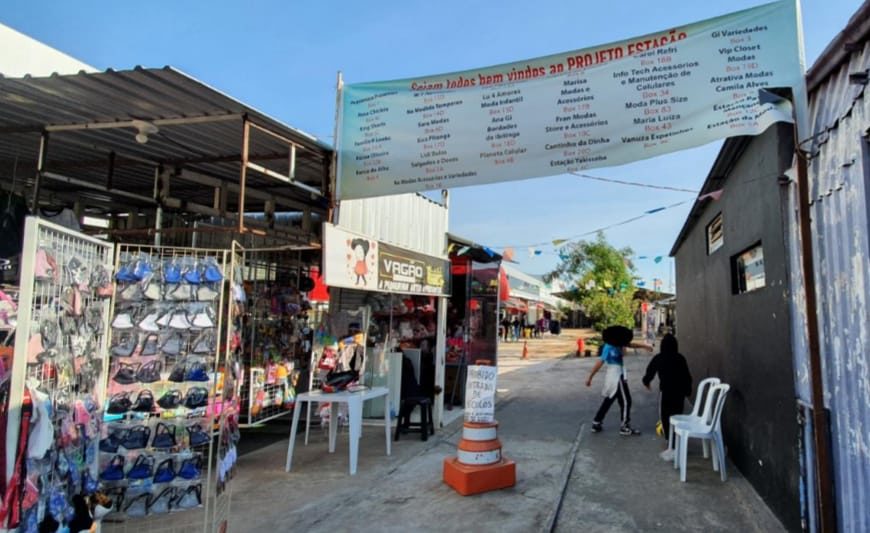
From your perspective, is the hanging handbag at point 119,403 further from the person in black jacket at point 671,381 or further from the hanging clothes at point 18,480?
the person in black jacket at point 671,381

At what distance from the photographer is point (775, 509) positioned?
4.28 metres

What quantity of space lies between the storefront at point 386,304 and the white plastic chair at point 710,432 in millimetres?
3379

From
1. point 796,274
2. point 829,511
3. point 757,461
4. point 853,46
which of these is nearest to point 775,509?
point 757,461

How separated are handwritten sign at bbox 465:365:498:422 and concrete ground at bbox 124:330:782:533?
700 millimetres

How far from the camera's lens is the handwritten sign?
16.8ft

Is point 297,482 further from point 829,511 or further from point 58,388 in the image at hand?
point 829,511

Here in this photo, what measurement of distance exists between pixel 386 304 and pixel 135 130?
422 centimetres

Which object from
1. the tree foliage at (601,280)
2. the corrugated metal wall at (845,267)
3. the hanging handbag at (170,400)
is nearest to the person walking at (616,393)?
the corrugated metal wall at (845,267)

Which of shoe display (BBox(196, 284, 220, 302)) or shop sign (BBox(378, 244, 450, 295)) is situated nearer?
shoe display (BBox(196, 284, 220, 302))

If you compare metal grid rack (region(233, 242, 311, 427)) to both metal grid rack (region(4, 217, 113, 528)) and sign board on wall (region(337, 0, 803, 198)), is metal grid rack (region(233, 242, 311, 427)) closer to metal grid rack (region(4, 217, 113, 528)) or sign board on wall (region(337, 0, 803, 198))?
sign board on wall (region(337, 0, 803, 198))

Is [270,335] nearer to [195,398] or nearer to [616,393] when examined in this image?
[195,398]

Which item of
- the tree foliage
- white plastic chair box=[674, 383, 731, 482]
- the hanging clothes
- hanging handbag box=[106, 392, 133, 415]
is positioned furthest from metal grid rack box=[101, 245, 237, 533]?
the tree foliage

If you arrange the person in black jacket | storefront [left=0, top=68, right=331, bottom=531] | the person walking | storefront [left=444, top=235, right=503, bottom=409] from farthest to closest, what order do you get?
storefront [left=444, top=235, right=503, bottom=409] < the person walking < the person in black jacket < storefront [left=0, top=68, right=331, bottom=531]

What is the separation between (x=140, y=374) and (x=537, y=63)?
4.04 m
